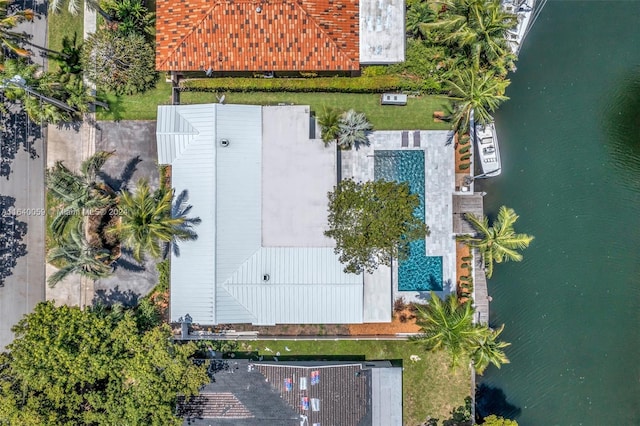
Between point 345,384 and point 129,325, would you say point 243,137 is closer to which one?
point 129,325

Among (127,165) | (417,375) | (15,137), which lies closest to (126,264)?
(127,165)

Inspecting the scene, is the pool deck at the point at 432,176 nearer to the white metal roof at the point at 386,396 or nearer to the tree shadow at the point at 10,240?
the white metal roof at the point at 386,396

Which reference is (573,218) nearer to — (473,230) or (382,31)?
(473,230)

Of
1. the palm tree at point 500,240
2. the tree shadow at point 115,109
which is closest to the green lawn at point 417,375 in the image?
the palm tree at point 500,240

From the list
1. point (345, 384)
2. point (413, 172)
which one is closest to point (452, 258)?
point (413, 172)

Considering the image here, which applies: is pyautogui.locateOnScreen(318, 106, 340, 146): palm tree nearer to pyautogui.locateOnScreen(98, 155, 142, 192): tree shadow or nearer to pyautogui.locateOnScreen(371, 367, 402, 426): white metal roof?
pyautogui.locateOnScreen(98, 155, 142, 192): tree shadow
